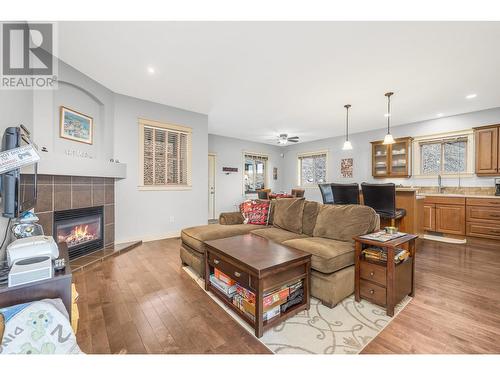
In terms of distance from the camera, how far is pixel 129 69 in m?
3.04

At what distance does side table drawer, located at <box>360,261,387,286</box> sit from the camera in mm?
1957

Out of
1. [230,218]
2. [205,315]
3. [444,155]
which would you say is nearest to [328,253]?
[205,315]

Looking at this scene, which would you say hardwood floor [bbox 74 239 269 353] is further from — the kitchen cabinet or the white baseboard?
the kitchen cabinet

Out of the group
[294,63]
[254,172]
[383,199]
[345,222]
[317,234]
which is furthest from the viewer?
[254,172]

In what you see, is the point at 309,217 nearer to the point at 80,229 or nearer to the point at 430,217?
the point at 80,229

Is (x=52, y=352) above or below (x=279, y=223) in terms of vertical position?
below

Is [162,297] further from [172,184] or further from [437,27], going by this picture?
[437,27]

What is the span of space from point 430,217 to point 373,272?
3.89 metres

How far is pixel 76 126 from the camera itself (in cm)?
326

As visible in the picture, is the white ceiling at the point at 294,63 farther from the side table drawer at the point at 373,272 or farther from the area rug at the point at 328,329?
the area rug at the point at 328,329

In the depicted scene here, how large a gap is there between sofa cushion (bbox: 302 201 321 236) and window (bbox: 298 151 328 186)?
16.3 feet

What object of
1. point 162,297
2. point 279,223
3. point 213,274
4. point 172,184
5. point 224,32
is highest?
point 224,32
